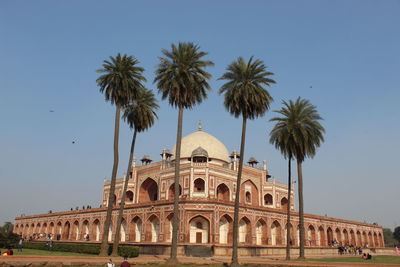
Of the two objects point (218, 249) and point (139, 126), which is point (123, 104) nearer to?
point (139, 126)

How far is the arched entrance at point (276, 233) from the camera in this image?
52916mm

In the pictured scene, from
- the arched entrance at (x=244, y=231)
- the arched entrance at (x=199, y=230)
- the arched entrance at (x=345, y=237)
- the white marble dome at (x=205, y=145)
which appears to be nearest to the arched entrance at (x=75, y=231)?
the white marble dome at (x=205, y=145)

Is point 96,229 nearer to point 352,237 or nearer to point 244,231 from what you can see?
point 244,231

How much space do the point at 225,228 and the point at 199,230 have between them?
150 inches

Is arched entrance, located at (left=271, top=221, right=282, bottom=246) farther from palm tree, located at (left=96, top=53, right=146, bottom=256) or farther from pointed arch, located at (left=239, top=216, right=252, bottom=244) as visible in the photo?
palm tree, located at (left=96, top=53, right=146, bottom=256)

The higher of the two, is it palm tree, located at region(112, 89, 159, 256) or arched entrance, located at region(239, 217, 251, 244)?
palm tree, located at region(112, 89, 159, 256)

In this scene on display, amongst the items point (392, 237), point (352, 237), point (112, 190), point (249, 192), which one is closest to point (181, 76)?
point (112, 190)

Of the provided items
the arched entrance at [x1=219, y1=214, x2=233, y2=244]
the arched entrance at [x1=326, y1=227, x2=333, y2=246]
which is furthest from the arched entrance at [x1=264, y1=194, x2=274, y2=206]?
the arched entrance at [x1=219, y1=214, x2=233, y2=244]

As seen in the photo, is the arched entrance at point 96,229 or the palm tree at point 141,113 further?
the arched entrance at point 96,229

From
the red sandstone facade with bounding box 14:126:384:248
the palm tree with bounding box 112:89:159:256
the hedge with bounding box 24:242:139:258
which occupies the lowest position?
the hedge with bounding box 24:242:139:258

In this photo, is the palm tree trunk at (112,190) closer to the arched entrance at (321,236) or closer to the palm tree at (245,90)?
the palm tree at (245,90)

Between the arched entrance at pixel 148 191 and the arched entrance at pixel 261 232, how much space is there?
2109 centimetres

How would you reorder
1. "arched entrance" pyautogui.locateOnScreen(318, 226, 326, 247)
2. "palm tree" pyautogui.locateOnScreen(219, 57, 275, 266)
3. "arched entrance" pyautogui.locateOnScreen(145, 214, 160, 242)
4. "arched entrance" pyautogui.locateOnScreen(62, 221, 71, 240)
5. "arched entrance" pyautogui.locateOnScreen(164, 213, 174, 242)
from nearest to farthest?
"palm tree" pyautogui.locateOnScreen(219, 57, 275, 266), "arched entrance" pyautogui.locateOnScreen(164, 213, 174, 242), "arched entrance" pyautogui.locateOnScreen(145, 214, 160, 242), "arched entrance" pyautogui.locateOnScreen(318, 226, 326, 247), "arched entrance" pyautogui.locateOnScreen(62, 221, 71, 240)

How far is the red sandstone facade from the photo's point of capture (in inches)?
1780
